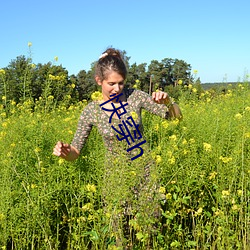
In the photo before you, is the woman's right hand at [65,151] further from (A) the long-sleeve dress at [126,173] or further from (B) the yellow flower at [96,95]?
(B) the yellow flower at [96,95]

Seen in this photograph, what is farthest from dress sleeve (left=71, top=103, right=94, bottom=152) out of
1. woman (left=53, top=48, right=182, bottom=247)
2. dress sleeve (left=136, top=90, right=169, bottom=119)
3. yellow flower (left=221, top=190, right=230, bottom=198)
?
yellow flower (left=221, top=190, right=230, bottom=198)

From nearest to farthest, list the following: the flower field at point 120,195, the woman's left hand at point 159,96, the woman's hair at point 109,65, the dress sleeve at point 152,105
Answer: the flower field at point 120,195
the woman's left hand at point 159,96
the woman's hair at point 109,65
the dress sleeve at point 152,105

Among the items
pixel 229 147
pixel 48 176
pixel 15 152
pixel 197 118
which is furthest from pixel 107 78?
pixel 197 118

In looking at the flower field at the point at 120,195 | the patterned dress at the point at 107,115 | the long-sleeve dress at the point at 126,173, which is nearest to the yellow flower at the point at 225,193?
the flower field at the point at 120,195

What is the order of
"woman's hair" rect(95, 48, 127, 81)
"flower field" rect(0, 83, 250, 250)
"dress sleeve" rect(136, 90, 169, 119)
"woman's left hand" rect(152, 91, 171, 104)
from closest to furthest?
"flower field" rect(0, 83, 250, 250) < "woman's left hand" rect(152, 91, 171, 104) < "woman's hair" rect(95, 48, 127, 81) < "dress sleeve" rect(136, 90, 169, 119)

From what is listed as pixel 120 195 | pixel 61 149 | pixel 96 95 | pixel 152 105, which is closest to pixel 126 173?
pixel 120 195

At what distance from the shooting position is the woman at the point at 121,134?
6.05 feet

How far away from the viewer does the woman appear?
1.84 m

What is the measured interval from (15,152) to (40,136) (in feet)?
0.83

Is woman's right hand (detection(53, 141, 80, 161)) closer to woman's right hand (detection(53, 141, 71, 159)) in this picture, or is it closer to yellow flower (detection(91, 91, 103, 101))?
woman's right hand (detection(53, 141, 71, 159))

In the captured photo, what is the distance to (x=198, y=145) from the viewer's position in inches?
108

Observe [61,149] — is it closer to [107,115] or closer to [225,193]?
[107,115]

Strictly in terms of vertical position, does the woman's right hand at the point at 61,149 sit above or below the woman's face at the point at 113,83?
below

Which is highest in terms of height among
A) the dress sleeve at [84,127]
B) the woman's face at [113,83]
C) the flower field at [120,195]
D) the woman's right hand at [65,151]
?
the woman's face at [113,83]
